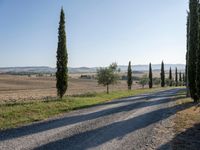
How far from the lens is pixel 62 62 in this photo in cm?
3067

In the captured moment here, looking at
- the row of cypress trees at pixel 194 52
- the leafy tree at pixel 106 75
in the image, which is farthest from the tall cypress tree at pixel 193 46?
the leafy tree at pixel 106 75

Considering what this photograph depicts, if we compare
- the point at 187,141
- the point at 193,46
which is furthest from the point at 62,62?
the point at 187,141

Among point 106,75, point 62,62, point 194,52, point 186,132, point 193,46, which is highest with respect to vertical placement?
point 193,46

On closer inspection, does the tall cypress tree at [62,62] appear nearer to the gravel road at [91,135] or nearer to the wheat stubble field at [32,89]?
the wheat stubble field at [32,89]

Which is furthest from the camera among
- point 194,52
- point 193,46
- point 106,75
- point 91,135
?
point 106,75

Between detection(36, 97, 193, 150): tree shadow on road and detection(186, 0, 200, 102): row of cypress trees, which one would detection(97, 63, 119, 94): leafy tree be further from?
detection(36, 97, 193, 150): tree shadow on road

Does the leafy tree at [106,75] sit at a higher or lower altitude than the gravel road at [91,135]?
higher

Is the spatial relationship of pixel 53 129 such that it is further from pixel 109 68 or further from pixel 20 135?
pixel 109 68

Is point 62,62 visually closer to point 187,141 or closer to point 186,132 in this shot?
point 186,132

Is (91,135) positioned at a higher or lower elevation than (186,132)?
higher

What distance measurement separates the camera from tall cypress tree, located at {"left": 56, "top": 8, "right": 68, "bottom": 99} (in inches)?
1188

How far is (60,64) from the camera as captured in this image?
30.7 metres

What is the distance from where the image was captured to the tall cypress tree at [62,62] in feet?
99.0

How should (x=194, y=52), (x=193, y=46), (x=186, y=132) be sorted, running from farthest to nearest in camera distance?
(x=193, y=46) → (x=194, y=52) → (x=186, y=132)
